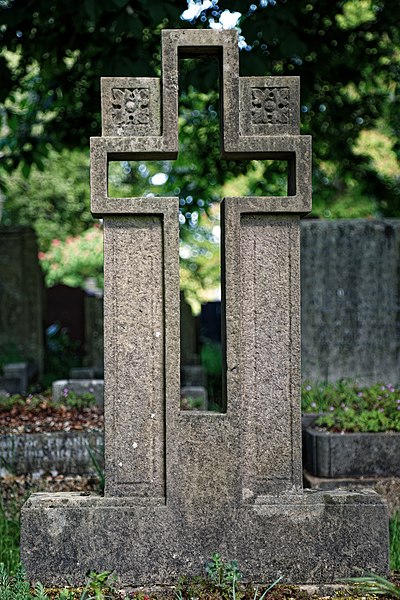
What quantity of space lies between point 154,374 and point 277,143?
1182mm

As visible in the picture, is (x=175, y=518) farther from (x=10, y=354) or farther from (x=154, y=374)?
(x=10, y=354)

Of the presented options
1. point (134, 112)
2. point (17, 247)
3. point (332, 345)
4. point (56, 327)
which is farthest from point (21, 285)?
point (134, 112)

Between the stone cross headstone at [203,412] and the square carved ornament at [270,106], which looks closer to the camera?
the stone cross headstone at [203,412]

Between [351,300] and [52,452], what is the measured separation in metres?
3.44

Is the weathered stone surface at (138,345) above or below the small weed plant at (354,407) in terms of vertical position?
above

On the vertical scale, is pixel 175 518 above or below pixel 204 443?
below

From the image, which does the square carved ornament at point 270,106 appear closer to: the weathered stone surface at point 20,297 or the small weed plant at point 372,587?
the small weed plant at point 372,587

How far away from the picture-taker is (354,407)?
5.56m

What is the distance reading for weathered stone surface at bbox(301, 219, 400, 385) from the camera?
6973 mm

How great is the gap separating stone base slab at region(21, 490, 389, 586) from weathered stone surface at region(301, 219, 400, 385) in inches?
150

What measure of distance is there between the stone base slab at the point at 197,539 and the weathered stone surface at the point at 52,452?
5.59ft

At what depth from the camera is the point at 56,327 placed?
39.3ft

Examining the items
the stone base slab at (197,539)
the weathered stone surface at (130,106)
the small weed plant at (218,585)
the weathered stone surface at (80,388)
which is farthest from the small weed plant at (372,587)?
the weathered stone surface at (80,388)

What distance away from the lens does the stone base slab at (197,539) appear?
312 centimetres
